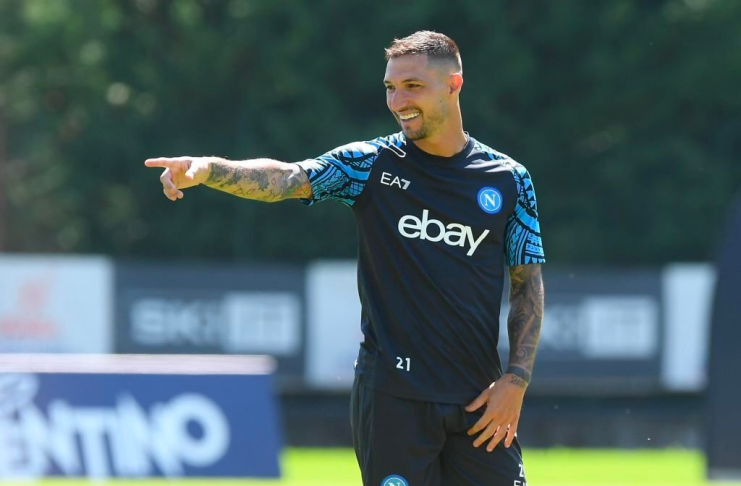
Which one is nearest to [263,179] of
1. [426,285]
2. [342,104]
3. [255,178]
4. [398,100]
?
[255,178]

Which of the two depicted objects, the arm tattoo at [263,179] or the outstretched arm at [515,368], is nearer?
the arm tattoo at [263,179]

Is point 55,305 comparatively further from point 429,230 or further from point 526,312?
point 429,230

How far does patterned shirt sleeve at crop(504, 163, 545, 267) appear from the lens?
5145 millimetres

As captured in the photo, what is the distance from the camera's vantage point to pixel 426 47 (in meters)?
5.05

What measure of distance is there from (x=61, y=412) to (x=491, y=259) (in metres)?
7.88

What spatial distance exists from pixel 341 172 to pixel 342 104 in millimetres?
21000

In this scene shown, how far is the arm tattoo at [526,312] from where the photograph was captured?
5234 millimetres

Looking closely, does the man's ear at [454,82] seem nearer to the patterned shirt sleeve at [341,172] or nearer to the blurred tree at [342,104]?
the patterned shirt sleeve at [341,172]

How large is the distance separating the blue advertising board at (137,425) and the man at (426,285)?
7.39 m

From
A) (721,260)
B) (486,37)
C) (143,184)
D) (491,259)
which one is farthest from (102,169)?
(491,259)

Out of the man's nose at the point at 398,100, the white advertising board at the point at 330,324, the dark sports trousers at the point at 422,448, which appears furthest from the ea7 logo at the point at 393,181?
the white advertising board at the point at 330,324

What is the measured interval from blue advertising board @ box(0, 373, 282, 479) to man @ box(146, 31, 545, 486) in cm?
739

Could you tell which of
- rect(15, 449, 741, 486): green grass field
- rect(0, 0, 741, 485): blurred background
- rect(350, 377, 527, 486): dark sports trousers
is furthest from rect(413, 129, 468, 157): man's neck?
rect(0, 0, 741, 485): blurred background

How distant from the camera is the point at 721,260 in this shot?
463 inches
